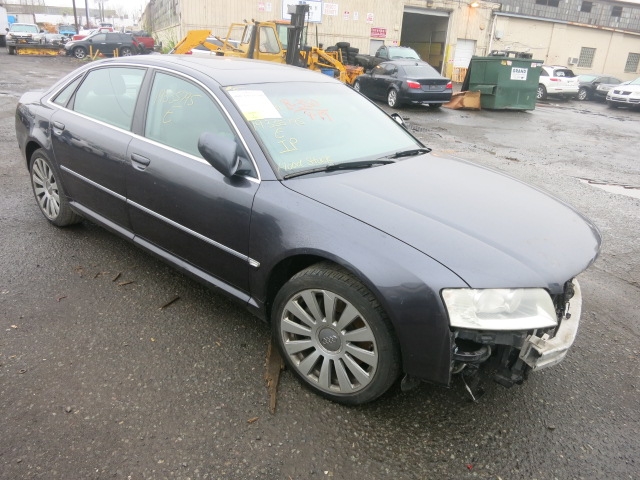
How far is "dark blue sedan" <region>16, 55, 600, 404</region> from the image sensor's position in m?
2.05

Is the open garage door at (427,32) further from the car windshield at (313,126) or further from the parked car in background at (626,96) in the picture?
the car windshield at (313,126)

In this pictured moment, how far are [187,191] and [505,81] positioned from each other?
14.6 meters

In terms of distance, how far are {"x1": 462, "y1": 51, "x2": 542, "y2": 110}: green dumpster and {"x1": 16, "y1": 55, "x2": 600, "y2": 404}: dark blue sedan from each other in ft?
42.5

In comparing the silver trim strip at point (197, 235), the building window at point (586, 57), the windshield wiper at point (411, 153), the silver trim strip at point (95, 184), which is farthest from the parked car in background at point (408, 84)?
the building window at point (586, 57)

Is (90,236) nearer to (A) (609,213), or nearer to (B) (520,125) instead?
(A) (609,213)

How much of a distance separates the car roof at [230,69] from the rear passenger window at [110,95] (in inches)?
4.3

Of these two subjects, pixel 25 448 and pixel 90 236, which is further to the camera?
pixel 90 236

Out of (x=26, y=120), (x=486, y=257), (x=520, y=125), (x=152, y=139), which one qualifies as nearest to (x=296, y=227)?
(x=486, y=257)

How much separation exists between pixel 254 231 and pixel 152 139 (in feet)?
3.67

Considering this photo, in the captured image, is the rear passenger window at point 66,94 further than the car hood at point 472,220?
Yes

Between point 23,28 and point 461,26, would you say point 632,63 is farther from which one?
point 23,28

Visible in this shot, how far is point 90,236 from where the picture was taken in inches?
164

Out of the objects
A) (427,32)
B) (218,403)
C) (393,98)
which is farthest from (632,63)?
(218,403)

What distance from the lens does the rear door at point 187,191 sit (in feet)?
8.61
